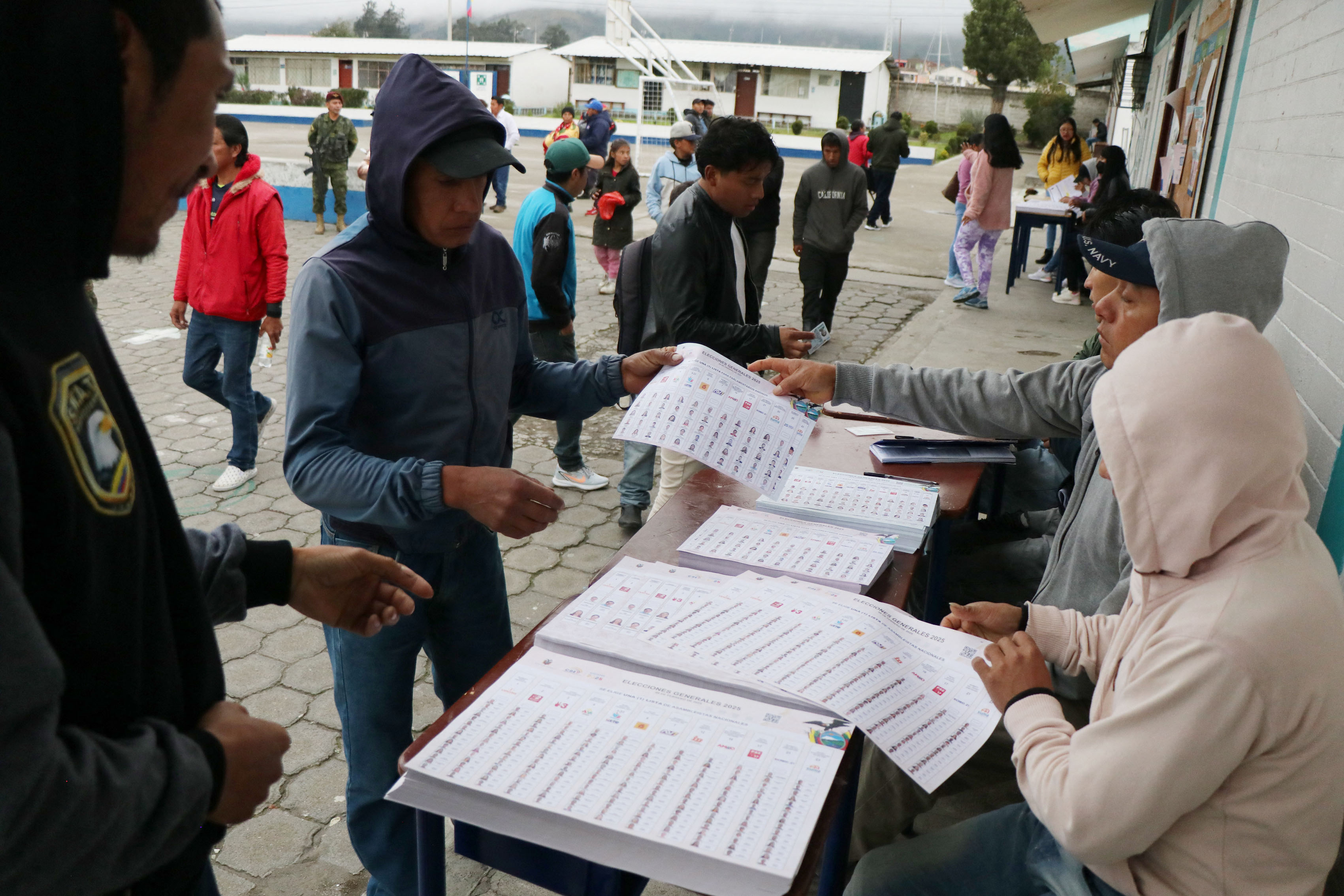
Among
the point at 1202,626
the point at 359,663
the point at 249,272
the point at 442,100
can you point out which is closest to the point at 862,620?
the point at 1202,626

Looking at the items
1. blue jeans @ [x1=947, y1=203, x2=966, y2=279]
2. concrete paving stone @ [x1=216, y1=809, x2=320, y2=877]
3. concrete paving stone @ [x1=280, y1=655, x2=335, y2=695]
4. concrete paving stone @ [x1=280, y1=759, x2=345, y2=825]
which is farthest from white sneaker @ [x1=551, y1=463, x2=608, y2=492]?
blue jeans @ [x1=947, y1=203, x2=966, y2=279]

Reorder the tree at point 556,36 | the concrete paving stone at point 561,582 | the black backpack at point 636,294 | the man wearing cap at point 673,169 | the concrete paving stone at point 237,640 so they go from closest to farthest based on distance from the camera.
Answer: the concrete paving stone at point 237,640 < the black backpack at point 636,294 < the concrete paving stone at point 561,582 < the man wearing cap at point 673,169 < the tree at point 556,36

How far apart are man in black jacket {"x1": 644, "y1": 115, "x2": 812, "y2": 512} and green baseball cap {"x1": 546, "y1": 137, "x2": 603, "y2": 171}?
1470mm

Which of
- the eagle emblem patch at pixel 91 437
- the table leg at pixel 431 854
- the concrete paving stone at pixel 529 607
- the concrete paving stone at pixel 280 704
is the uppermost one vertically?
the eagle emblem patch at pixel 91 437

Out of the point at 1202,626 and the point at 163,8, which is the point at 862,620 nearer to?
the point at 1202,626

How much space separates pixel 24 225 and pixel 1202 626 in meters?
1.36

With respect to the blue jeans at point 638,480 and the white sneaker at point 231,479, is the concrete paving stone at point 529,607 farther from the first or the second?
the white sneaker at point 231,479

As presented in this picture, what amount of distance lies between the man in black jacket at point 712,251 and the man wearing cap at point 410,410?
143 centimetres

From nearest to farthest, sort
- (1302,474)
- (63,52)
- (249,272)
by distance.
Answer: (63,52) → (1302,474) → (249,272)

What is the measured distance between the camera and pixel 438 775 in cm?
129

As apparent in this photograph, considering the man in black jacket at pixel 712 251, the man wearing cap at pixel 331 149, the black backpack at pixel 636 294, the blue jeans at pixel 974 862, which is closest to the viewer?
the blue jeans at pixel 974 862

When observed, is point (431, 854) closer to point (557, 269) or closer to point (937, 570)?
point (937, 570)

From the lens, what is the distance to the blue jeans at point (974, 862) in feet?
5.24

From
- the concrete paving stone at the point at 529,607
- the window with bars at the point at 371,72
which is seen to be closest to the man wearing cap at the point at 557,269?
the concrete paving stone at the point at 529,607
